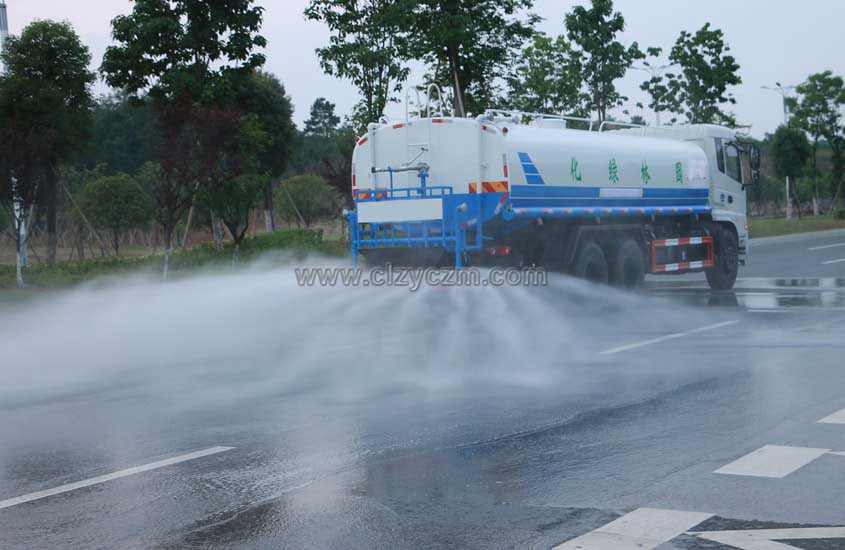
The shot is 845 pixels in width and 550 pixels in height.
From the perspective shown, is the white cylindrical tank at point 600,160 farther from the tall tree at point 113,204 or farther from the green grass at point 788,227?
the green grass at point 788,227

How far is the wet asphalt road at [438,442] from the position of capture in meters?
5.41

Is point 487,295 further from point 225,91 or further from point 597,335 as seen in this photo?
point 225,91

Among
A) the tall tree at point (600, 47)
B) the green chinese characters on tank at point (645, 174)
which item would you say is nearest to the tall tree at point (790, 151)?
the tall tree at point (600, 47)

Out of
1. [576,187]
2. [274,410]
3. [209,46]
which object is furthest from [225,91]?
[274,410]

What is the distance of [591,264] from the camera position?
17.8 metres

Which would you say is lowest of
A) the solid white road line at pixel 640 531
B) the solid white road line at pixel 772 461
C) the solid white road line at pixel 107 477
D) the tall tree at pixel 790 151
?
the solid white road line at pixel 772 461

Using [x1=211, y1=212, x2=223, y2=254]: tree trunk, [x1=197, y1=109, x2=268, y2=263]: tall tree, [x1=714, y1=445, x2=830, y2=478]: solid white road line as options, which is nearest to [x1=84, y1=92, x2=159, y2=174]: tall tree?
[x1=211, y1=212, x2=223, y2=254]: tree trunk

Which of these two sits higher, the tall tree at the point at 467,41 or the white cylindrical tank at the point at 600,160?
the tall tree at the point at 467,41

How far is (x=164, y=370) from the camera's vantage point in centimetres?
1122

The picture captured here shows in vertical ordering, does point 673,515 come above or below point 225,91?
below

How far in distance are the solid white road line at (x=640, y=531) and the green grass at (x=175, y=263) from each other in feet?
56.1

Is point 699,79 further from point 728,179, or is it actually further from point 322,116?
point 322,116

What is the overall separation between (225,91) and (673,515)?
76.0 feet

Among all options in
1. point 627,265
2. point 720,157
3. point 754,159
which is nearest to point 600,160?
point 627,265
